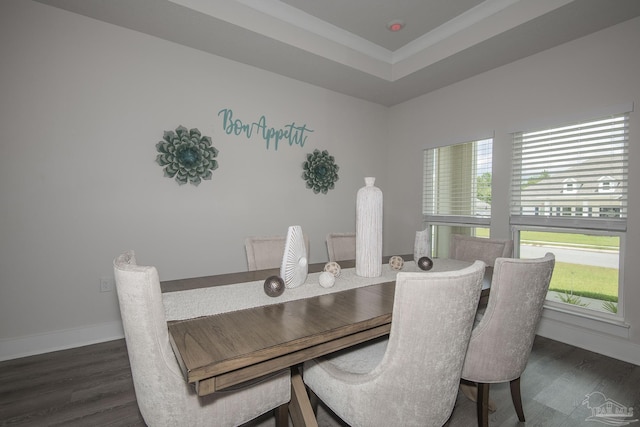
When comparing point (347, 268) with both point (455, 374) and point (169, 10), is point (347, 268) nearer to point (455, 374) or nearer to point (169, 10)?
point (455, 374)

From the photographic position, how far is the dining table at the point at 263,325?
0.82 m

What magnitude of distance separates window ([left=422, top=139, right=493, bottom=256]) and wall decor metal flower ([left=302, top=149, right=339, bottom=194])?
1104mm

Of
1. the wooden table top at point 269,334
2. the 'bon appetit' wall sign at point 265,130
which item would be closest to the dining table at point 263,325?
the wooden table top at point 269,334

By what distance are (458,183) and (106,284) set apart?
344cm

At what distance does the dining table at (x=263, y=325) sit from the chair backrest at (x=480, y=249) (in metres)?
0.68

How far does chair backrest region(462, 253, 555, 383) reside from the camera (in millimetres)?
1205

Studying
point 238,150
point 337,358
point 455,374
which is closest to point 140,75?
point 238,150

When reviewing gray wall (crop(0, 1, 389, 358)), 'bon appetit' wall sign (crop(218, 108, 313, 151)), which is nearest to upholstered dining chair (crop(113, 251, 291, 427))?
gray wall (crop(0, 1, 389, 358))

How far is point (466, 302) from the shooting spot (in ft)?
2.97

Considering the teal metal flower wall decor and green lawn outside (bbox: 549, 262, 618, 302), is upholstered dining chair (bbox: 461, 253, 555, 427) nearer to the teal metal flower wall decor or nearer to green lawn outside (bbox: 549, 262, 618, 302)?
green lawn outside (bbox: 549, 262, 618, 302)

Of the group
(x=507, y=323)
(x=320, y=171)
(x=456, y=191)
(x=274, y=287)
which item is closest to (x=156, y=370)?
(x=274, y=287)

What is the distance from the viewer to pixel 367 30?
2.73 m

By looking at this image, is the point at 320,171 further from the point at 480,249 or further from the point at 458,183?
the point at 480,249

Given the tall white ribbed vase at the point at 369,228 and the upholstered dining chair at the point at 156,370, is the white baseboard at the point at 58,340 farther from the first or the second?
the tall white ribbed vase at the point at 369,228
